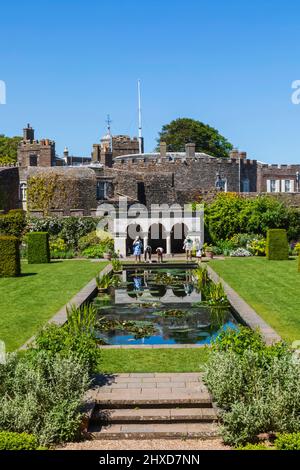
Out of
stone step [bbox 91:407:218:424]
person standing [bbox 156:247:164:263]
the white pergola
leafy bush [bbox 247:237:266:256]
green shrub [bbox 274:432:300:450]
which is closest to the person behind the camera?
green shrub [bbox 274:432:300:450]

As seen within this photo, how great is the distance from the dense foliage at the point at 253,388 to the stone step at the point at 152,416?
0.27 meters

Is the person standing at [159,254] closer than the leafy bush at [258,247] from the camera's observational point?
Yes

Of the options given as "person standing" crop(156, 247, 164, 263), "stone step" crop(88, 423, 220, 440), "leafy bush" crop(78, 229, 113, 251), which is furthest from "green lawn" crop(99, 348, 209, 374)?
"leafy bush" crop(78, 229, 113, 251)

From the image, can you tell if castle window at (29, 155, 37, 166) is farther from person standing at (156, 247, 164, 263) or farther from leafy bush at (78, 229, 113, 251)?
person standing at (156, 247, 164, 263)

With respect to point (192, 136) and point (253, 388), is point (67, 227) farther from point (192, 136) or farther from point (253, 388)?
point (192, 136)

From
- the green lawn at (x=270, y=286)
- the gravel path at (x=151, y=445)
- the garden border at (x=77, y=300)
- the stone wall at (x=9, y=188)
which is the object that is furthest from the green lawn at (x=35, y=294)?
the stone wall at (x=9, y=188)

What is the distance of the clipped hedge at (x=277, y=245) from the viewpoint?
29734 mm

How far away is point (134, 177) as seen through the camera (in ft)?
139

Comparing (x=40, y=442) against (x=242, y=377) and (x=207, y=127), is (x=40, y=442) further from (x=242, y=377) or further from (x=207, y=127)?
(x=207, y=127)

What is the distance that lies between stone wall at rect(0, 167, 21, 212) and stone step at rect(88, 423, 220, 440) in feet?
108

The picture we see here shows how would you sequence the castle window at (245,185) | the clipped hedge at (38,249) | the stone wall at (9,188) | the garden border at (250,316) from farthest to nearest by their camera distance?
1. the castle window at (245,185)
2. the stone wall at (9,188)
3. the clipped hedge at (38,249)
4. the garden border at (250,316)

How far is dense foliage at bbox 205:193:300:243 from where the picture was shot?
36.2 m

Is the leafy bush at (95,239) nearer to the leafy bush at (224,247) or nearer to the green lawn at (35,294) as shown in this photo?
the green lawn at (35,294)
